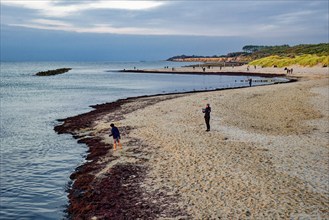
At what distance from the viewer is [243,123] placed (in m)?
28.1

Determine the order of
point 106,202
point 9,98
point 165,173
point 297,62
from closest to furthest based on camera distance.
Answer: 1. point 106,202
2. point 165,173
3. point 9,98
4. point 297,62

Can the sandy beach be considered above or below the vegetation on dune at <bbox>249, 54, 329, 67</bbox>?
below

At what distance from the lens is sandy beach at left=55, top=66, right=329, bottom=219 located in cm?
1330

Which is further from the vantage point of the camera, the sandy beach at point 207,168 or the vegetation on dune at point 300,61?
the vegetation on dune at point 300,61

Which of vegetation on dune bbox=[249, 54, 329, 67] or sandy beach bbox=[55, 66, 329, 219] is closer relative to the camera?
sandy beach bbox=[55, 66, 329, 219]

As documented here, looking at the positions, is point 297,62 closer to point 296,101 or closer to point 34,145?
point 296,101

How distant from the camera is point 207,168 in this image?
683 inches

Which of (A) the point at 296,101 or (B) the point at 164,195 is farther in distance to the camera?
(A) the point at 296,101

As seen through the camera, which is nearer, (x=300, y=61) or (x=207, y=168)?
(x=207, y=168)

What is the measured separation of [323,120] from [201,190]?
59.3 ft

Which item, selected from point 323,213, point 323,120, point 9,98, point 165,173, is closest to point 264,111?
point 323,120

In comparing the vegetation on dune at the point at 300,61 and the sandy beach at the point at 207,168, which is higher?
the vegetation on dune at the point at 300,61

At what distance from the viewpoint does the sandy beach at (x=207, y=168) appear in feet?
43.6

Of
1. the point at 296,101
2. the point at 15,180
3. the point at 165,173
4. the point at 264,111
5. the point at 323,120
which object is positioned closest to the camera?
the point at 165,173
